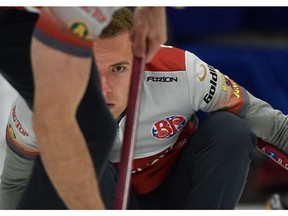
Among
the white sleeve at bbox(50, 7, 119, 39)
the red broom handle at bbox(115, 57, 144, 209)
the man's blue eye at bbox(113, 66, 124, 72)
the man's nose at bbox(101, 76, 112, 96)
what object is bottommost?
the man's nose at bbox(101, 76, 112, 96)

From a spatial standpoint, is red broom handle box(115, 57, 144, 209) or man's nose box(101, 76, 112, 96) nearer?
red broom handle box(115, 57, 144, 209)

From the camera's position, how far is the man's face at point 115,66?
44.3 inches

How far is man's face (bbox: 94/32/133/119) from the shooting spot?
1.12m

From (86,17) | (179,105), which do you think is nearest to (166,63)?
(179,105)

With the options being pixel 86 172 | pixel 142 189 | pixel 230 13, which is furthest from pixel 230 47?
pixel 86 172

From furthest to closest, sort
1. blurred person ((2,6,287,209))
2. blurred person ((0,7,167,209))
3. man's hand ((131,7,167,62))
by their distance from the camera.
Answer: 1. blurred person ((2,6,287,209))
2. man's hand ((131,7,167,62))
3. blurred person ((0,7,167,209))

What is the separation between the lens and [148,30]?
0.86 metres

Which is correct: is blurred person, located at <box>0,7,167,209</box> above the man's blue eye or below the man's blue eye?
above

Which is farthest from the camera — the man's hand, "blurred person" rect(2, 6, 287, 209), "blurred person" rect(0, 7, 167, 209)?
"blurred person" rect(2, 6, 287, 209)

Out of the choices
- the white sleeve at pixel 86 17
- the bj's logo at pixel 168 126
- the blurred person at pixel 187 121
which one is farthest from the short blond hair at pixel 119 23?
the white sleeve at pixel 86 17

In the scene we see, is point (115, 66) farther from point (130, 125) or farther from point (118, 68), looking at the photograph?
point (130, 125)

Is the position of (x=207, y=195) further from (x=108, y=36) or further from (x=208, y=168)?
(x=108, y=36)

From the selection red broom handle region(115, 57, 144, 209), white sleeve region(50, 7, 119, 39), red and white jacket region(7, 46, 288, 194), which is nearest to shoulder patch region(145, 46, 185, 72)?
red and white jacket region(7, 46, 288, 194)

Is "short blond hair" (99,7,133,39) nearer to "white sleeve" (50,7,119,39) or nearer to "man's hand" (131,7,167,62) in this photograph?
"man's hand" (131,7,167,62)
